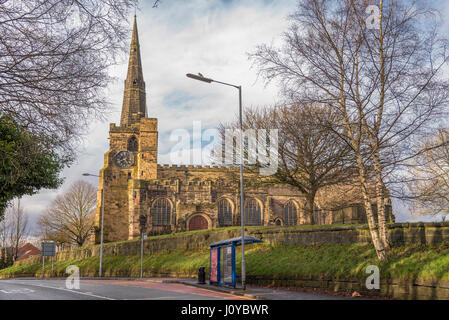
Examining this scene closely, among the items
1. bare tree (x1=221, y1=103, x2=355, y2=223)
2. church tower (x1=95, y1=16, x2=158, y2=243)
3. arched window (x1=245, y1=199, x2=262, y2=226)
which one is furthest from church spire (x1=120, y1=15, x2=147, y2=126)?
bare tree (x1=221, y1=103, x2=355, y2=223)

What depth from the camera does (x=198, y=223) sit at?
43.2m

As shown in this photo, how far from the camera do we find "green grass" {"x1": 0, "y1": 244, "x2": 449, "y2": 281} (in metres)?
12.2

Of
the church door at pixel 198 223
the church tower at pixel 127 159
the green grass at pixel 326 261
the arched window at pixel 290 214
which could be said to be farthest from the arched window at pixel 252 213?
the green grass at pixel 326 261

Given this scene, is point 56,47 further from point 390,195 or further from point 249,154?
point 249,154

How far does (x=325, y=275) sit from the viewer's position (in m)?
15.1

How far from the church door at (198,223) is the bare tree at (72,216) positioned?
18411 mm

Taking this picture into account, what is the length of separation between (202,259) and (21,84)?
19874mm

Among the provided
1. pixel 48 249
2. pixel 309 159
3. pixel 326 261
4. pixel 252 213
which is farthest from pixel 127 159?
pixel 326 261

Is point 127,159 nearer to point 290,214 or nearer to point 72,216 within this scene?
point 72,216

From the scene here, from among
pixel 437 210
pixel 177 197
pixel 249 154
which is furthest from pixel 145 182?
pixel 437 210

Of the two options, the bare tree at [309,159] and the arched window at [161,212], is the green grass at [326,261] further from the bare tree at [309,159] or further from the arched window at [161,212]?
the arched window at [161,212]

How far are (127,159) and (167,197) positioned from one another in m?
13.8

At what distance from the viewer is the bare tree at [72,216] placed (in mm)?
54812

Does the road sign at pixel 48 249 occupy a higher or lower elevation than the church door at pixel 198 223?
lower
